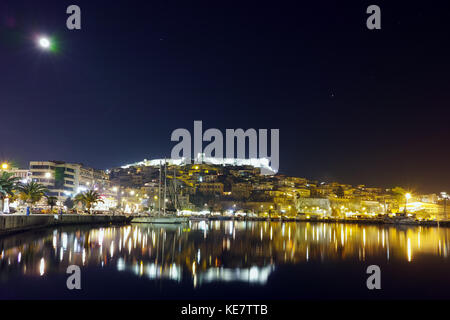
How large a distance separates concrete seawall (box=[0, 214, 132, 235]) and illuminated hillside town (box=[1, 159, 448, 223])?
18.5m

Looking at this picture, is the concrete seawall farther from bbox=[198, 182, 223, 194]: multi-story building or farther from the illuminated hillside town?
bbox=[198, 182, 223, 194]: multi-story building

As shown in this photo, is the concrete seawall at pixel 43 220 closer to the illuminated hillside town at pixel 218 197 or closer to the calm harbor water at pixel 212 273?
the calm harbor water at pixel 212 273

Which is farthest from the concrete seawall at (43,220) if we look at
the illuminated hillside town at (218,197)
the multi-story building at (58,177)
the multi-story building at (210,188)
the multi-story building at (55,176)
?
the multi-story building at (210,188)

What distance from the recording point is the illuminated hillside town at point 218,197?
318ft

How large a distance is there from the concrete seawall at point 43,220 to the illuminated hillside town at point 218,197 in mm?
18532

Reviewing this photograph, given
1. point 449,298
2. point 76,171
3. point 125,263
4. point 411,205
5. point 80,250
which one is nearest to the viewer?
point 449,298

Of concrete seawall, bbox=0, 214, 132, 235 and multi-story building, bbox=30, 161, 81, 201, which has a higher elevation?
multi-story building, bbox=30, 161, 81, 201

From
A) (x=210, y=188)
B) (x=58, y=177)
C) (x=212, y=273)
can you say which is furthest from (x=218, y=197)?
(x=212, y=273)

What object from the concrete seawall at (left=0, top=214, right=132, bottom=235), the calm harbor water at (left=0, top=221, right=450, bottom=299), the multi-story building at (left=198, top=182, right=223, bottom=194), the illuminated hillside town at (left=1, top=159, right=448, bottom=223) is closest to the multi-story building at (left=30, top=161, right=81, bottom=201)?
the illuminated hillside town at (left=1, top=159, right=448, bottom=223)

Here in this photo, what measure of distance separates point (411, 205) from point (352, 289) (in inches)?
4552

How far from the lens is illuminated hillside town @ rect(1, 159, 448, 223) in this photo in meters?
97.1
